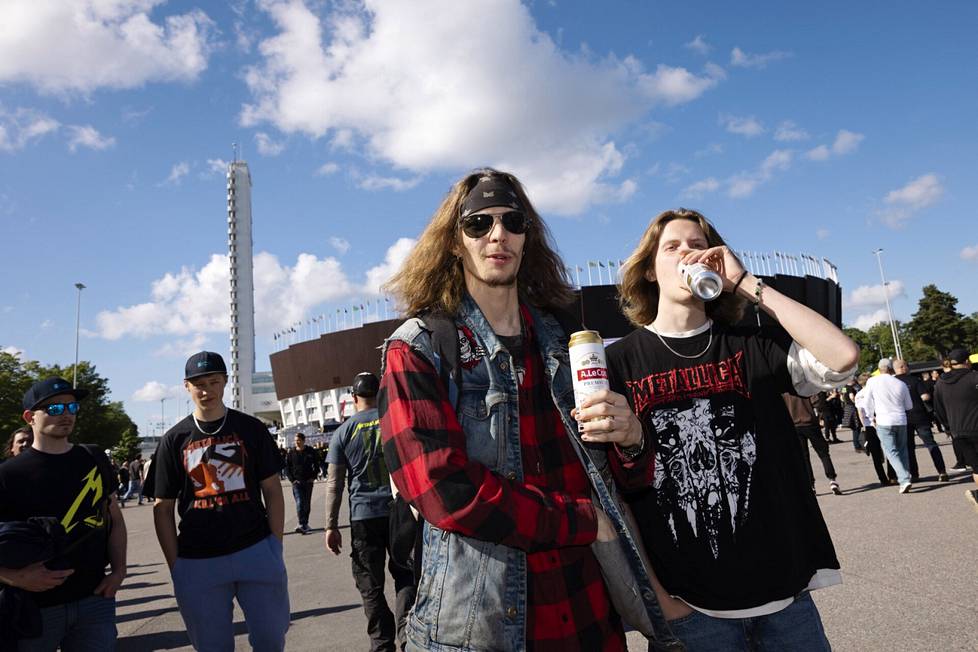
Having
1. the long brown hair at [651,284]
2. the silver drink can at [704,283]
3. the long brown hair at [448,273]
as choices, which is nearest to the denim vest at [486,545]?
the long brown hair at [448,273]

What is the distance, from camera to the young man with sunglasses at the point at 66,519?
138 inches

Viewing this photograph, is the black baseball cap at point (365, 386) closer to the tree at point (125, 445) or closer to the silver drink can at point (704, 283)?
the silver drink can at point (704, 283)

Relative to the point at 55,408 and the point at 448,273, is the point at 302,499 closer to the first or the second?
the point at 55,408

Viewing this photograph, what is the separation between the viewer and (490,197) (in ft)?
7.17

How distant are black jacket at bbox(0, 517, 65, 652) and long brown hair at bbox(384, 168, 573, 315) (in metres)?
2.60

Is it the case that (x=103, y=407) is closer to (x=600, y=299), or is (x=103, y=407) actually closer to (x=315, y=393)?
(x=315, y=393)

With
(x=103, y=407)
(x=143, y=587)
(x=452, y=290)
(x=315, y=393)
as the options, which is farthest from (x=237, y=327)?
(x=452, y=290)

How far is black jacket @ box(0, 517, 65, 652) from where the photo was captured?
10.7ft

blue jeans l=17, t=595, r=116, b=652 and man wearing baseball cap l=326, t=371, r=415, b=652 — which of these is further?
man wearing baseball cap l=326, t=371, r=415, b=652

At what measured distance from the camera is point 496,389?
1962 mm

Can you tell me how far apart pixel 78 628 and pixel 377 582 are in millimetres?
2075

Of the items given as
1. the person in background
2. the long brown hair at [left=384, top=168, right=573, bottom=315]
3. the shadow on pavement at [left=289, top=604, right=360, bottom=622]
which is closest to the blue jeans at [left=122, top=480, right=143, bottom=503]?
the person in background

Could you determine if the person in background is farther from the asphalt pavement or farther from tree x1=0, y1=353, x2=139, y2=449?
tree x1=0, y1=353, x2=139, y2=449

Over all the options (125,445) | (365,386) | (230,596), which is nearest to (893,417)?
(365,386)
